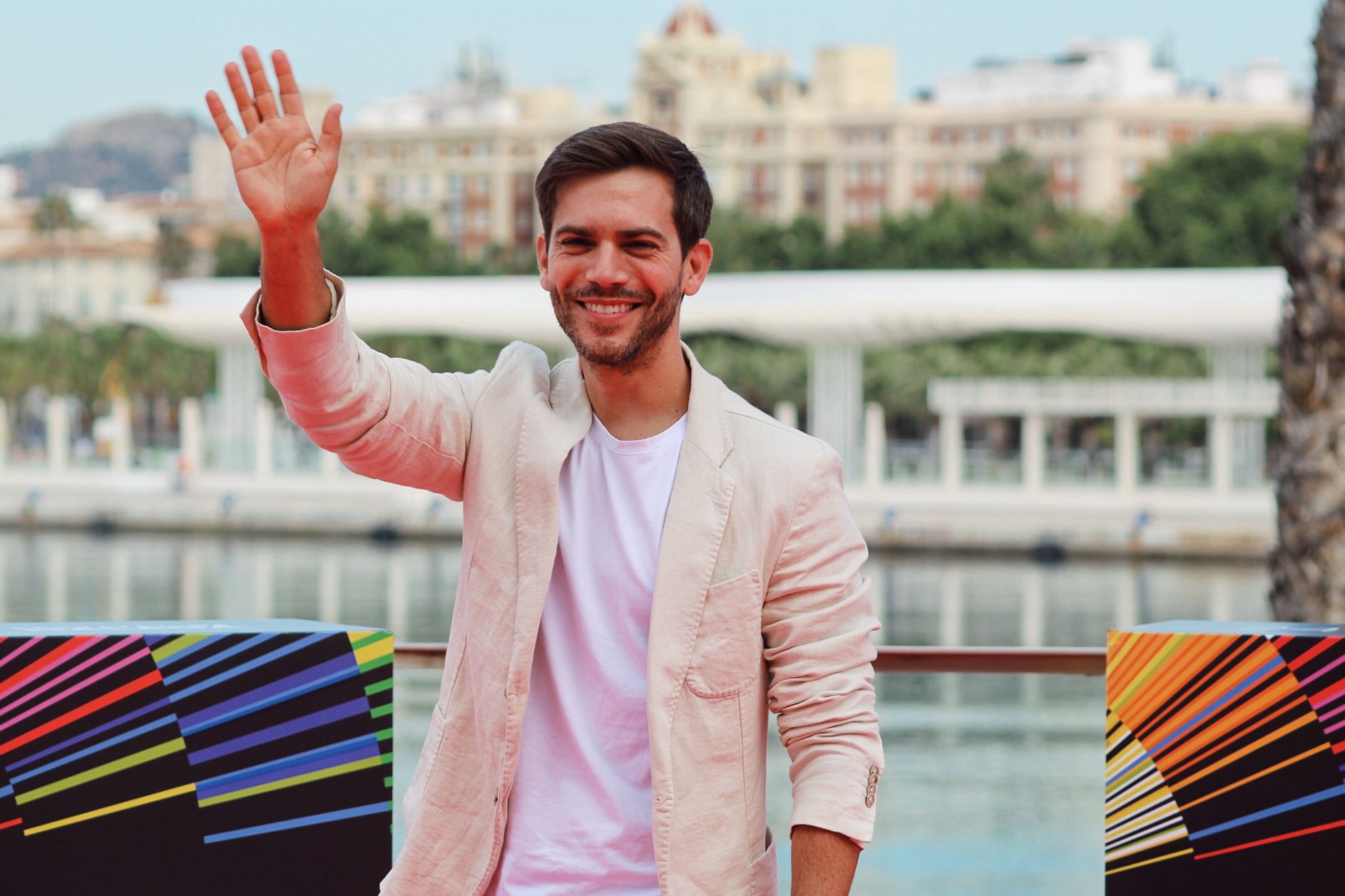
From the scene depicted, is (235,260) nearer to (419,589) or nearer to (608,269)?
(419,589)

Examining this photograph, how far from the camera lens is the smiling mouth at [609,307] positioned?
165cm

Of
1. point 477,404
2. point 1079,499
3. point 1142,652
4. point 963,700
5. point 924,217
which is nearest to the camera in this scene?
point 477,404

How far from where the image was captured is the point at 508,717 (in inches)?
64.4

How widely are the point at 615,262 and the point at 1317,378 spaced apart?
9.41 ft

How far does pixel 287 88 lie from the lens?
5.22 feet

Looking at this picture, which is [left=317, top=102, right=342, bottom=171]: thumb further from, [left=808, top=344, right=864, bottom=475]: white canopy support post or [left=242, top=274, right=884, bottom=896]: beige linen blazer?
[left=808, top=344, right=864, bottom=475]: white canopy support post

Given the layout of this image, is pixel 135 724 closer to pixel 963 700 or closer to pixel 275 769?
pixel 275 769

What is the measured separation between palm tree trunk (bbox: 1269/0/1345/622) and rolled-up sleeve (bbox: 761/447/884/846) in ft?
8.29

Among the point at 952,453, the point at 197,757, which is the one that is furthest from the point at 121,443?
the point at 197,757

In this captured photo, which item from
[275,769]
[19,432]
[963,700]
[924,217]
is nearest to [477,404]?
[275,769]

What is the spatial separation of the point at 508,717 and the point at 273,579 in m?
25.0

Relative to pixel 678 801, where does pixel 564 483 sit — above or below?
above

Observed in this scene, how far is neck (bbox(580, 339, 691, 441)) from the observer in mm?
1702

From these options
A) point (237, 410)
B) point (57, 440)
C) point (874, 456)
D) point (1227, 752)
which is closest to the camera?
point (1227, 752)
